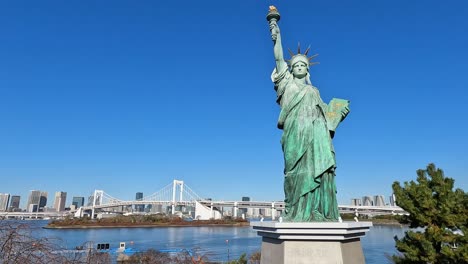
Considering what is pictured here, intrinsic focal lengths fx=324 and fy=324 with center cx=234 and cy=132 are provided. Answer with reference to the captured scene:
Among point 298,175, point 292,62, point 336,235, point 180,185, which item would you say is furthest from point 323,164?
point 180,185

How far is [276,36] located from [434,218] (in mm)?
5520

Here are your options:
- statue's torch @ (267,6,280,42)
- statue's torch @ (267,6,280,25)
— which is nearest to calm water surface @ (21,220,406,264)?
statue's torch @ (267,6,280,42)

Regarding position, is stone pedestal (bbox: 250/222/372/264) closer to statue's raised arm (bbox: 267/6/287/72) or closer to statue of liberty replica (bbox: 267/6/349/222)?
statue of liberty replica (bbox: 267/6/349/222)

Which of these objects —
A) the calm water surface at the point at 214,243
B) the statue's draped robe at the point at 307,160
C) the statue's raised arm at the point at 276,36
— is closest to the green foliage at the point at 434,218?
the statue's draped robe at the point at 307,160

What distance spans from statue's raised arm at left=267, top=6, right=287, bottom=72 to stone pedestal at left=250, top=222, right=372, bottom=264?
278 cm

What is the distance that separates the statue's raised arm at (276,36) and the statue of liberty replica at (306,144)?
5cm

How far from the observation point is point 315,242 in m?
4.14

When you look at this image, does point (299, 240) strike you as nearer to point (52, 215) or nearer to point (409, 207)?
point (409, 207)

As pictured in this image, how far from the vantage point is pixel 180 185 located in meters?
79.0

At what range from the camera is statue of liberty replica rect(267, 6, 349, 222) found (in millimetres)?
4902

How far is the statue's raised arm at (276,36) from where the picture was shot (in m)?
5.70

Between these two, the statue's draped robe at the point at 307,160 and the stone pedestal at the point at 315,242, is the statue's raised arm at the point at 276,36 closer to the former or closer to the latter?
the statue's draped robe at the point at 307,160

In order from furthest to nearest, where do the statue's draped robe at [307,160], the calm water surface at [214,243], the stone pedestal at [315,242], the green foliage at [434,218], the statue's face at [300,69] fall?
the calm water surface at [214,243] → the green foliage at [434,218] → the statue's face at [300,69] → the statue's draped robe at [307,160] → the stone pedestal at [315,242]

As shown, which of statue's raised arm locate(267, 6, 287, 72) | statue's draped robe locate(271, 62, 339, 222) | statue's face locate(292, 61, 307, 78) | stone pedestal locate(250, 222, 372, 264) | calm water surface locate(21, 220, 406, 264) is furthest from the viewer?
calm water surface locate(21, 220, 406, 264)
